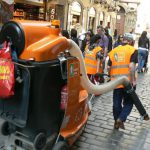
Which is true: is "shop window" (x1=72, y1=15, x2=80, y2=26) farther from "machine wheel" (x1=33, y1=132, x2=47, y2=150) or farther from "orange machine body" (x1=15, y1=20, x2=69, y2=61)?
"machine wheel" (x1=33, y1=132, x2=47, y2=150)

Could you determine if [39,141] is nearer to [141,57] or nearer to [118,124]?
[118,124]

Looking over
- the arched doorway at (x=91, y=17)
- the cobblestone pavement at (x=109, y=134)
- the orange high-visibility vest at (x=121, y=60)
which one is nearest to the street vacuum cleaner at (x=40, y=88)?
the cobblestone pavement at (x=109, y=134)

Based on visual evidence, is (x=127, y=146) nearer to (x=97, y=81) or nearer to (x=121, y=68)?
(x=121, y=68)

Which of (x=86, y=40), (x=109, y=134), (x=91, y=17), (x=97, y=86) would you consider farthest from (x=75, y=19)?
(x=97, y=86)

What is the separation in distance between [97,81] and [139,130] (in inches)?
99.2

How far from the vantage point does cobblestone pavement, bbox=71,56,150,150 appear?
Answer: 5.50 metres

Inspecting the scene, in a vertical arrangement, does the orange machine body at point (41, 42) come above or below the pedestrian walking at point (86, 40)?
above

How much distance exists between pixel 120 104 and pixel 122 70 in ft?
2.06

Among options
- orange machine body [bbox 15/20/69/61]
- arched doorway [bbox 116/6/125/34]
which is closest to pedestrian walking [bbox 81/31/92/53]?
orange machine body [bbox 15/20/69/61]

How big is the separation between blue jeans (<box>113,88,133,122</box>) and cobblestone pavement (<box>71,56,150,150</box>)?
278 millimetres

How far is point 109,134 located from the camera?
19.7ft

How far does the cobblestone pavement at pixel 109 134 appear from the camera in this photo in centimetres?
550

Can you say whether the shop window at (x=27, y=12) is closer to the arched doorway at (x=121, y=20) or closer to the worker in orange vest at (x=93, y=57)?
the worker in orange vest at (x=93, y=57)

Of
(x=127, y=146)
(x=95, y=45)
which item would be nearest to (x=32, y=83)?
(x=127, y=146)
